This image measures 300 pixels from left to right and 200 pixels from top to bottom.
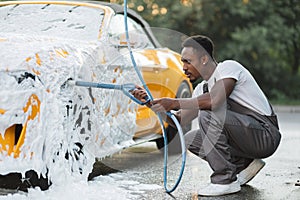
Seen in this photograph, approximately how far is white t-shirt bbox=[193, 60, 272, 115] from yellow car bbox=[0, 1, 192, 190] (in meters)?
0.98

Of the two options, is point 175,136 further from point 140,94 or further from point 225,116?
point 140,94

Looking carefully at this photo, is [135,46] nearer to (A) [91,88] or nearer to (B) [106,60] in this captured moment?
(B) [106,60]

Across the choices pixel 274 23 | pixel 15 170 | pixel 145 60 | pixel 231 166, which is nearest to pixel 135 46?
pixel 145 60

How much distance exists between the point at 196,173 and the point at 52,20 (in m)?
2.06

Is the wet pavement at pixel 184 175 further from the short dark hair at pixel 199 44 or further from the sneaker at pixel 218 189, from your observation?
the short dark hair at pixel 199 44

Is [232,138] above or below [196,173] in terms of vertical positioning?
above

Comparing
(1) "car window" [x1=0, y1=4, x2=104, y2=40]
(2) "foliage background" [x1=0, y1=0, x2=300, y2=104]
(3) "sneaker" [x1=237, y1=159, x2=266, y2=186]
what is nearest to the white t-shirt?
(3) "sneaker" [x1=237, y1=159, x2=266, y2=186]

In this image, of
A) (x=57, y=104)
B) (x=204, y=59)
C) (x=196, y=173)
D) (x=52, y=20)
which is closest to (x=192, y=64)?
(x=204, y=59)

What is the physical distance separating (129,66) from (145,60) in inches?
24.9

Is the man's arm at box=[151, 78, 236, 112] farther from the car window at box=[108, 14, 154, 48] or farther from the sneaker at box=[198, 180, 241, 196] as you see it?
the car window at box=[108, 14, 154, 48]

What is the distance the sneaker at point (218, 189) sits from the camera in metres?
5.14

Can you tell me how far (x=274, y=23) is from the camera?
18.1m

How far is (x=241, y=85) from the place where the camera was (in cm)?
527

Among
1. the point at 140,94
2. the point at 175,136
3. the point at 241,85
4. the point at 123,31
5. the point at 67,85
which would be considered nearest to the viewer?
the point at 67,85
